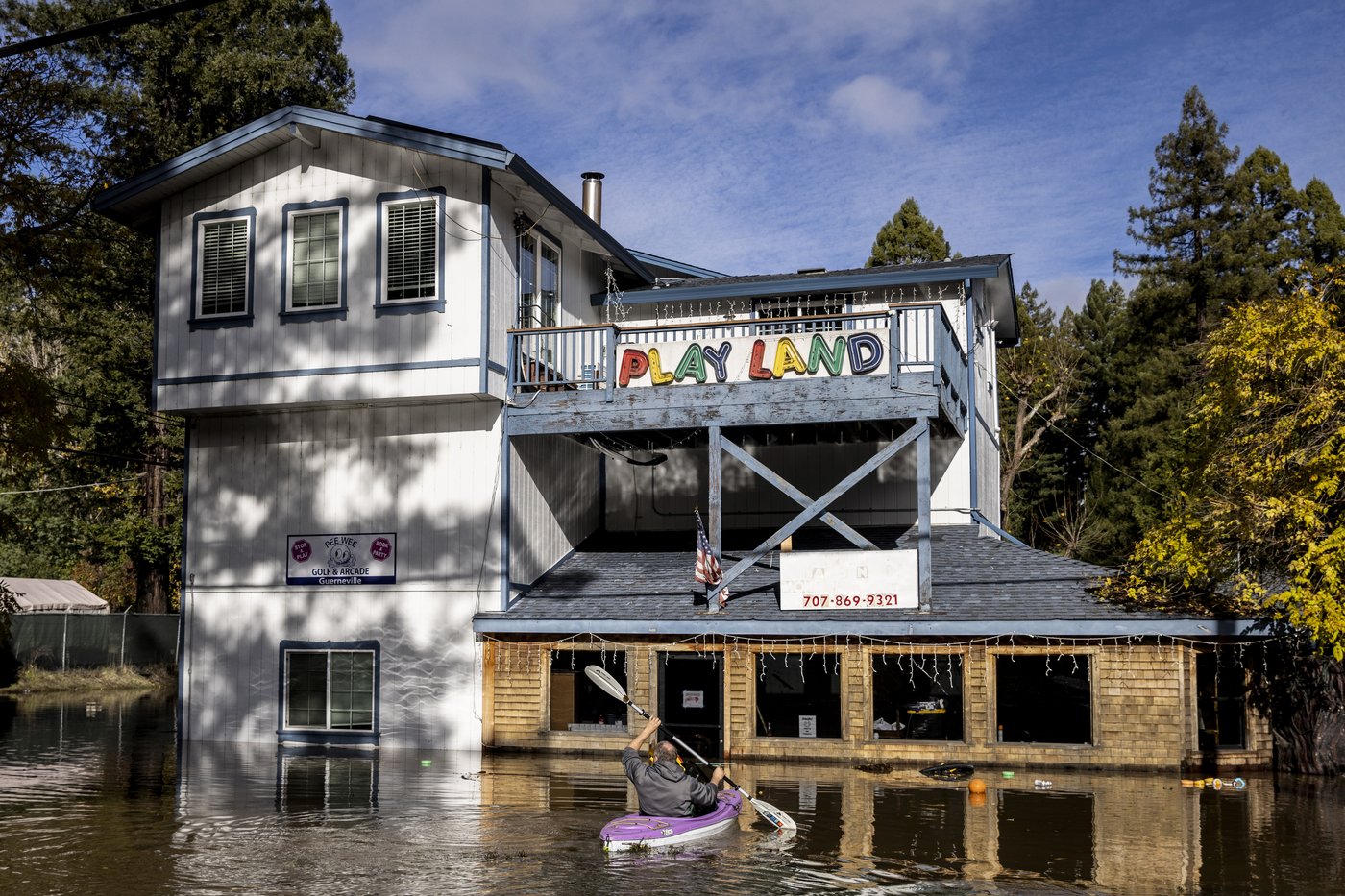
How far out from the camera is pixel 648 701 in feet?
70.3

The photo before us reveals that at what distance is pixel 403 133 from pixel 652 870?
1379 cm

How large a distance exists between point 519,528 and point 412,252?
16.8 ft

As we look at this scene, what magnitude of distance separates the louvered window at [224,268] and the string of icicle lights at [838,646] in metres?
7.53

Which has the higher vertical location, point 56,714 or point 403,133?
point 403,133

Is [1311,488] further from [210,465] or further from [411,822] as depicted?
[210,465]

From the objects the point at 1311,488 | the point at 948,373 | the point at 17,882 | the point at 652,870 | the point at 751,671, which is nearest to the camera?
the point at 17,882

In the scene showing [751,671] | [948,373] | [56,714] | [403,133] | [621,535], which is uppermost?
[403,133]

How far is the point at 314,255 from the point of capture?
22812 mm

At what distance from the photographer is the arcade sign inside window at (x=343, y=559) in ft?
75.0

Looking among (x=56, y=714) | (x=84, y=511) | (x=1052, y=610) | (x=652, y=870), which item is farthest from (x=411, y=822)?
(x=84, y=511)

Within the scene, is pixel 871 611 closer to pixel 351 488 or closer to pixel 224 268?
pixel 351 488

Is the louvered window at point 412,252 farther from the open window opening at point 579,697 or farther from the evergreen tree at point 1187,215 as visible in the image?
the evergreen tree at point 1187,215

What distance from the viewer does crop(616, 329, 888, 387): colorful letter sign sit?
21.3 metres

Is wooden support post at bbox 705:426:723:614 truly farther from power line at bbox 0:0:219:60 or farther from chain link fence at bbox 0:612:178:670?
chain link fence at bbox 0:612:178:670
